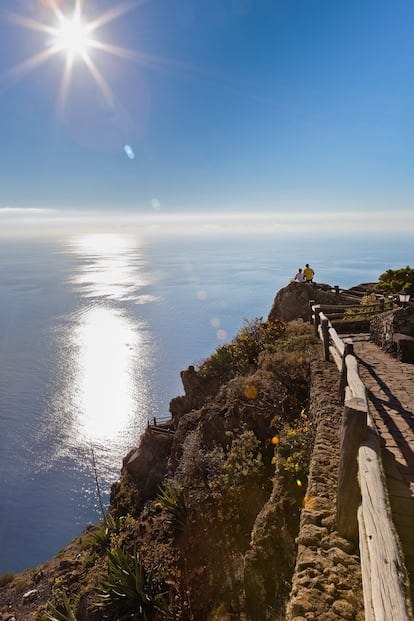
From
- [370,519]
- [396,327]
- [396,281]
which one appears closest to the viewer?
[370,519]

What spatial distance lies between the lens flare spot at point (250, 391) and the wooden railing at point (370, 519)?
548cm

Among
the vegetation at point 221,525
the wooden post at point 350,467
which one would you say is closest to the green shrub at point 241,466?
the vegetation at point 221,525

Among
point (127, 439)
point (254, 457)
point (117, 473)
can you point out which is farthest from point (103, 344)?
point (254, 457)

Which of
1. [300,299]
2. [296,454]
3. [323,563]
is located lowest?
[296,454]

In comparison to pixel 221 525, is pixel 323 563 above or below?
above

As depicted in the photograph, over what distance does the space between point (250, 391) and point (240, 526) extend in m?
3.79

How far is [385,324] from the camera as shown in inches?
387

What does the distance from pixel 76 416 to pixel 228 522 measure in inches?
2103

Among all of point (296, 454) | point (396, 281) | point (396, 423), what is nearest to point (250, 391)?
point (296, 454)

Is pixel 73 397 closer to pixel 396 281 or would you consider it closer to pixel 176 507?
pixel 176 507

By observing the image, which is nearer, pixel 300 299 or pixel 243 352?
pixel 243 352

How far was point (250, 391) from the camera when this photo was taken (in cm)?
1011

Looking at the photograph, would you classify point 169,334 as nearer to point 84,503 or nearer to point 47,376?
point 47,376

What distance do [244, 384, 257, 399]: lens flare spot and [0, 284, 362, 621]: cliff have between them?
0.15 ft
